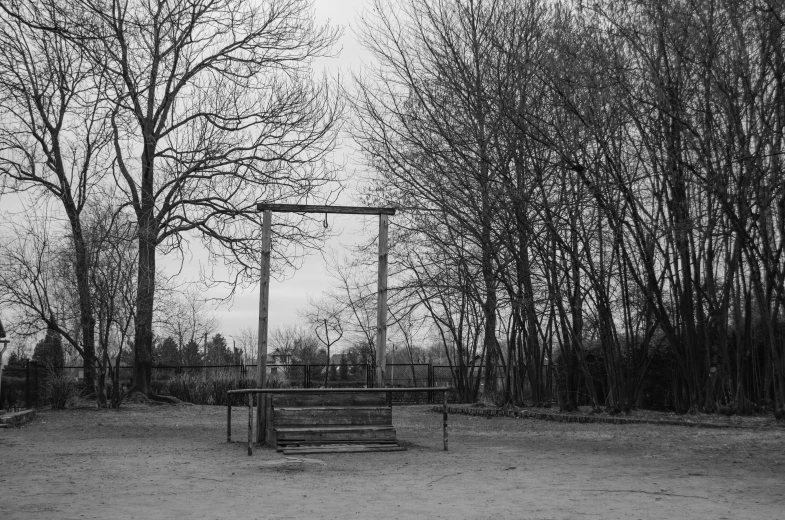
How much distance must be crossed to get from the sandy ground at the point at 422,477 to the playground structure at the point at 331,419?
1.02 feet

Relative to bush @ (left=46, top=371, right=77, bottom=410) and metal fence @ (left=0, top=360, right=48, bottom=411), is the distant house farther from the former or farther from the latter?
bush @ (left=46, top=371, right=77, bottom=410)

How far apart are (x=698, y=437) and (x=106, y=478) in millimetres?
7268

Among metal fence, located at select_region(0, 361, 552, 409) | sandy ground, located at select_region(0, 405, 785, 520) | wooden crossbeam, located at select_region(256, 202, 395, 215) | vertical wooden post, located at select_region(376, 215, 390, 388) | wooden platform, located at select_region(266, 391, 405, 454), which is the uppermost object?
wooden crossbeam, located at select_region(256, 202, 395, 215)

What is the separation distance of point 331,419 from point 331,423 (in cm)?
5

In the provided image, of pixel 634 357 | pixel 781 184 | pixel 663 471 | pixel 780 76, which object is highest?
pixel 780 76

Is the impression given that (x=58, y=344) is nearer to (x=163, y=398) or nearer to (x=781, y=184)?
(x=163, y=398)

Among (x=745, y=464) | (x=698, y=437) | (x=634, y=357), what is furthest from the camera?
(x=634, y=357)

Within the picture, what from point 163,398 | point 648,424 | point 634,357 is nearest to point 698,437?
point 648,424

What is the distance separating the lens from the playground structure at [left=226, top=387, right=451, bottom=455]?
9992 millimetres

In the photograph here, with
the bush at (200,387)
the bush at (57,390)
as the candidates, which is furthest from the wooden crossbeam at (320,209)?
the bush at (200,387)

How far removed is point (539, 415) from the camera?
1559cm

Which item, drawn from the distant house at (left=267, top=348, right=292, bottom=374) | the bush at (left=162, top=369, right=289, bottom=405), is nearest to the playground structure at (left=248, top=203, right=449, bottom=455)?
the bush at (left=162, top=369, right=289, bottom=405)

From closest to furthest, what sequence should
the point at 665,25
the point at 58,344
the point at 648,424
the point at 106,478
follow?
the point at 106,478, the point at 665,25, the point at 648,424, the point at 58,344

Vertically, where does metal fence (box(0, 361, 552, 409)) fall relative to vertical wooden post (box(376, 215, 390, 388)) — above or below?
below
